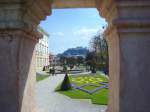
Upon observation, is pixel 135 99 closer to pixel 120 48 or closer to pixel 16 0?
pixel 120 48

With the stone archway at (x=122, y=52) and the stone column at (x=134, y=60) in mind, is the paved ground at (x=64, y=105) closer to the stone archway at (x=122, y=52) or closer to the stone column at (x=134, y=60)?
the stone archway at (x=122, y=52)

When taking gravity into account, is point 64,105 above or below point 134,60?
below

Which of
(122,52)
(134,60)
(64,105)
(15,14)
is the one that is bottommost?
(64,105)

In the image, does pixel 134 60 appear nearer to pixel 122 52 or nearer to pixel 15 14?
pixel 122 52

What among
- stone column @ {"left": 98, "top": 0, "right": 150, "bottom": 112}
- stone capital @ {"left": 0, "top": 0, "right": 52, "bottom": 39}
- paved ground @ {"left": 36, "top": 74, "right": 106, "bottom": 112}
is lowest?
paved ground @ {"left": 36, "top": 74, "right": 106, "bottom": 112}

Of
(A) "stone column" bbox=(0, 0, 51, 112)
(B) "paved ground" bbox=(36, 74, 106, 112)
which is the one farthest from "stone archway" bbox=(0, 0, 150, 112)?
(B) "paved ground" bbox=(36, 74, 106, 112)

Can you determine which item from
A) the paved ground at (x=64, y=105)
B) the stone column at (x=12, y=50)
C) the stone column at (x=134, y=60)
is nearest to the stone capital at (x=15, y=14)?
the stone column at (x=12, y=50)

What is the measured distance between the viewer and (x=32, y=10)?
600 centimetres

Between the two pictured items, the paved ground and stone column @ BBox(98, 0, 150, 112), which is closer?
stone column @ BBox(98, 0, 150, 112)

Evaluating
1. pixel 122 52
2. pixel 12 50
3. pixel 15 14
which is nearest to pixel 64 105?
pixel 12 50

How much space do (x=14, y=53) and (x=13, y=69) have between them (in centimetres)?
34

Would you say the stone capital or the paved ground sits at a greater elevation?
the stone capital

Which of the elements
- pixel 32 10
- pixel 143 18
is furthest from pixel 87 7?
pixel 143 18

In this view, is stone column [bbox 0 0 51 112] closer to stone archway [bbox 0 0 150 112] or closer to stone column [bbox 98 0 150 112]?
stone archway [bbox 0 0 150 112]
